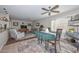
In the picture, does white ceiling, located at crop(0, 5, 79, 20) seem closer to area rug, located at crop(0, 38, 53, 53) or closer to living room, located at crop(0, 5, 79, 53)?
living room, located at crop(0, 5, 79, 53)

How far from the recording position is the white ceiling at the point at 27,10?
6.25 feet

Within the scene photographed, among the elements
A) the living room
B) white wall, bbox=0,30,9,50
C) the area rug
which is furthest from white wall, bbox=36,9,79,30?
white wall, bbox=0,30,9,50

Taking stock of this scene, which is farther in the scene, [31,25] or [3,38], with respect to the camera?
[31,25]

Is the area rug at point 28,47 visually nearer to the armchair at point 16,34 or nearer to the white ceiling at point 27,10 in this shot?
the armchair at point 16,34

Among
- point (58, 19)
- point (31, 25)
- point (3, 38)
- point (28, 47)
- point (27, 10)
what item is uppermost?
point (27, 10)

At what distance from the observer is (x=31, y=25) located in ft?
6.66

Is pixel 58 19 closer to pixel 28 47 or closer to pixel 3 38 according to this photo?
pixel 28 47

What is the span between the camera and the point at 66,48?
6.44 feet

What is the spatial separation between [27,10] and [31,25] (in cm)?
32

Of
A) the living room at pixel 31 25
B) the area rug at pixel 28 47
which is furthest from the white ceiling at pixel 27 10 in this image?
the area rug at pixel 28 47

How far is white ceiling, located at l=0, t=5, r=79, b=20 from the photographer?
1.90 meters

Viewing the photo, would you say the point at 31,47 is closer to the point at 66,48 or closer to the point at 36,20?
the point at 36,20

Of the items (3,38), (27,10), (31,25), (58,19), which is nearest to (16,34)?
(3,38)
